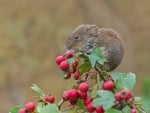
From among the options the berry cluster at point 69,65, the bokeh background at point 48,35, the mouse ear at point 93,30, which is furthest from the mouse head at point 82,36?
the bokeh background at point 48,35

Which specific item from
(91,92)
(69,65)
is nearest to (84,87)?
(91,92)

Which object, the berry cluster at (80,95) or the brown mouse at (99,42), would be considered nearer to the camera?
the berry cluster at (80,95)

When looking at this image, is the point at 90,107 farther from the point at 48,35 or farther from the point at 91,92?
the point at 48,35

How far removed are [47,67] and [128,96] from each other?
242 inches

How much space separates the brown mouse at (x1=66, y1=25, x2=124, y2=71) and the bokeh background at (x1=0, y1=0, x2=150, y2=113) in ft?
16.6

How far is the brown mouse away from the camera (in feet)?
7.84

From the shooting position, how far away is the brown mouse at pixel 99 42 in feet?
7.84

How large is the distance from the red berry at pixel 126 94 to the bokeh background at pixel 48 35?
19.3 feet

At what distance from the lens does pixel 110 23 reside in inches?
316

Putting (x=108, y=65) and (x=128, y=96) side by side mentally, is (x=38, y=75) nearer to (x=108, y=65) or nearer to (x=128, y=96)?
(x=108, y=65)

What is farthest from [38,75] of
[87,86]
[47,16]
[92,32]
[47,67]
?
[87,86]

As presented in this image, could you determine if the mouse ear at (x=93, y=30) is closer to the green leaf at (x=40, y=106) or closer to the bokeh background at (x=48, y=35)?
the green leaf at (x=40, y=106)

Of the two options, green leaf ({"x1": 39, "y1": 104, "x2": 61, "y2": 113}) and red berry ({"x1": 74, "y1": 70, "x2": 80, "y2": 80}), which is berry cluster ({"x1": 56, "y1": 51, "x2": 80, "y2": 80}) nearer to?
red berry ({"x1": 74, "y1": 70, "x2": 80, "y2": 80})

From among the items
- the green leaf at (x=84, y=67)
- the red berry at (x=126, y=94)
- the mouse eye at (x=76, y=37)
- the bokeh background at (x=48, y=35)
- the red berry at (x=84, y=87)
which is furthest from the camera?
the bokeh background at (x=48, y=35)
